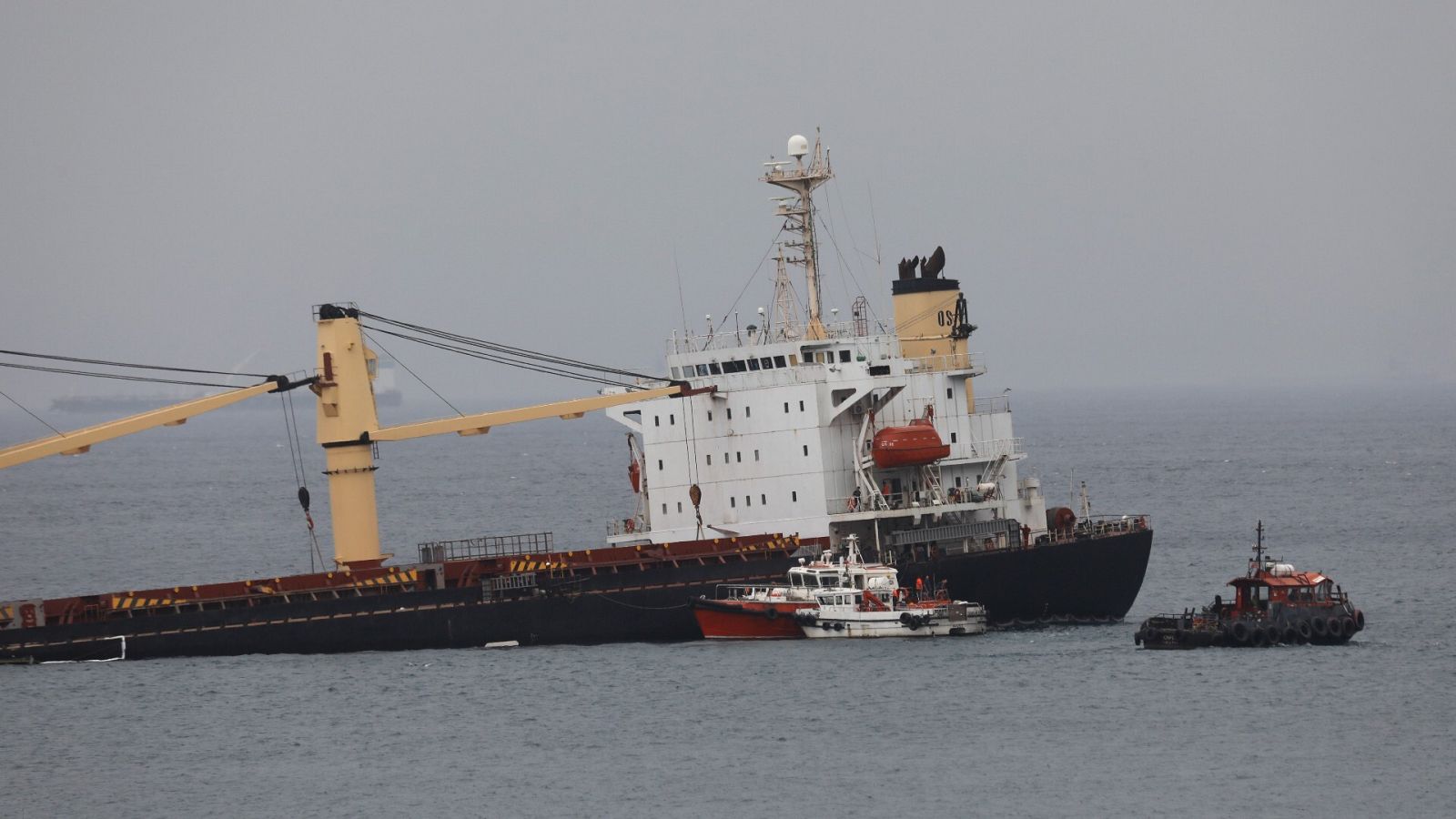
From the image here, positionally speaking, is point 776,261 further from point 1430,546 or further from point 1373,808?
point 1430,546

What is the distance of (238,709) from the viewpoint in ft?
130

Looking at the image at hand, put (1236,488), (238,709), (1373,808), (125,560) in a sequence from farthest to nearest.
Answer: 1. (1236,488)
2. (125,560)
3. (238,709)
4. (1373,808)

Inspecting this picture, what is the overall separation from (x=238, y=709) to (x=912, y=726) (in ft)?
46.6

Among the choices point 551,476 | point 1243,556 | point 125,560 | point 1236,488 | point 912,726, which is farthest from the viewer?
point 551,476

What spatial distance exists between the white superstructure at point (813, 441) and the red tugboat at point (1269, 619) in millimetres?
5271

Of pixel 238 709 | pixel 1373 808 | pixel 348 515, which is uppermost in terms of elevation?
pixel 348 515

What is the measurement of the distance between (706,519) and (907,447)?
601cm

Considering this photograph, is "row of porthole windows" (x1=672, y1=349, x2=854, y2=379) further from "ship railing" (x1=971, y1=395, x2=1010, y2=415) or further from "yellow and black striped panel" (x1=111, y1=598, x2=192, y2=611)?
"yellow and black striped panel" (x1=111, y1=598, x2=192, y2=611)

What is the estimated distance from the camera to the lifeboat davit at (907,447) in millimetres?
45781

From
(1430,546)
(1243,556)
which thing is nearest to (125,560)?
(1243,556)

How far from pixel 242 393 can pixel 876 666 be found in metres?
17.4

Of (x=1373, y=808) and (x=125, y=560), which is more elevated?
(x=125, y=560)

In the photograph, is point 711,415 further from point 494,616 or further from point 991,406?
point 991,406

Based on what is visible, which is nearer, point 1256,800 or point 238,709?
point 1256,800
